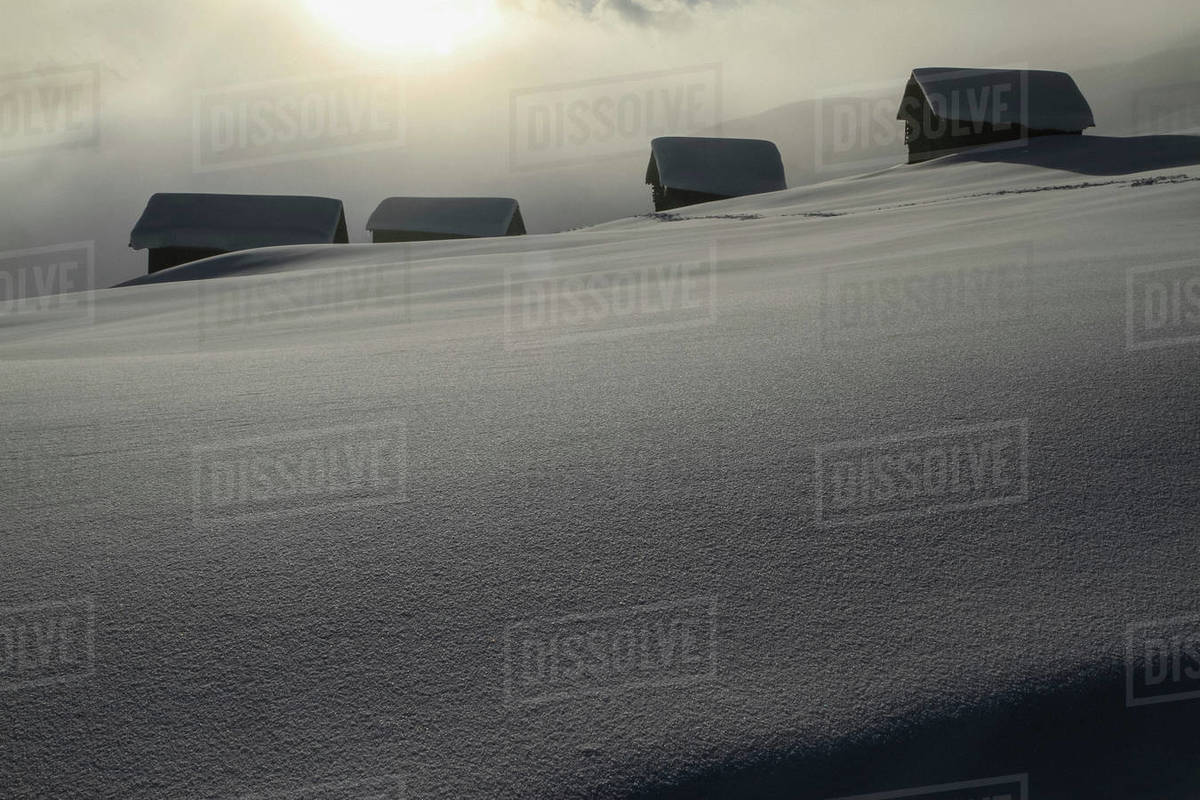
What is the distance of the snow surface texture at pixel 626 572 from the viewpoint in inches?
55.5

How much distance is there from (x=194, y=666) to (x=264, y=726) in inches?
8.6

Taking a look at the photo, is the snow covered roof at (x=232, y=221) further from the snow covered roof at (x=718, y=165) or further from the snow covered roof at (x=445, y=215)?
the snow covered roof at (x=718, y=165)

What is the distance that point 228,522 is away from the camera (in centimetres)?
202

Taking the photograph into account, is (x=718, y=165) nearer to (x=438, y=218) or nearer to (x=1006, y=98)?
(x=1006, y=98)

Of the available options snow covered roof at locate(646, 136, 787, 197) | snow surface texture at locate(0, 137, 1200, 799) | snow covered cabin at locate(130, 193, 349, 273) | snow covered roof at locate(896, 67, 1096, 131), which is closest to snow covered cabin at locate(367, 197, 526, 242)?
snow covered cabin at locate(130, 193, 349, 273)

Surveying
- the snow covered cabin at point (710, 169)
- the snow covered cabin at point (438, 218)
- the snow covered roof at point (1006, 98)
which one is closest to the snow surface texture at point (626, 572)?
the snow covered roof at point (1006, 98)

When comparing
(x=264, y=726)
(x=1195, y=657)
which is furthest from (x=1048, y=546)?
(x=264, y=726)

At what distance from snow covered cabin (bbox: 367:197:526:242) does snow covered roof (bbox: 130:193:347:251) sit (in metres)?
1.62

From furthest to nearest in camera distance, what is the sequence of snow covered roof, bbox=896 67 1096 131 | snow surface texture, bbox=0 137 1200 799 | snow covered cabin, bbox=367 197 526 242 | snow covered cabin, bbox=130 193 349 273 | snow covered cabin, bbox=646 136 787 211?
snow covered cabin, bbox=367 197 526 242
snow covered cabin, bbox=646 136 787 211
snow covered cabin, bbox=130 193 349 273
snow covered roof, bbox=896 67 1096 131
snow surface texture, bbox=0 137 1200 799

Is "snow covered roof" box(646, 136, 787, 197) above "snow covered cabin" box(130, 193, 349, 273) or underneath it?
above

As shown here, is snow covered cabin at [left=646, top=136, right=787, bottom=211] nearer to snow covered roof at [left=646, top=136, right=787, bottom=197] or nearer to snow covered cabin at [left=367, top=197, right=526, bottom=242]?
snow covered roof at [left=646, top=136, right=787, bottom=197]

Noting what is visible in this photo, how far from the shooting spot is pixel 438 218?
906 inches

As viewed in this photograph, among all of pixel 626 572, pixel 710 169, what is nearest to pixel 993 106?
pixel 710 169

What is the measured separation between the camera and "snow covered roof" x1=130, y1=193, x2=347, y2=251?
20.1 m
